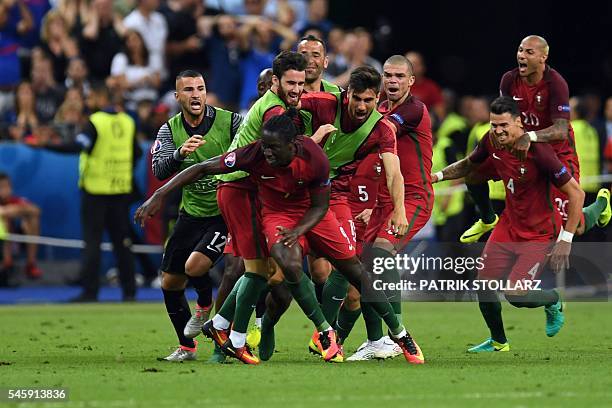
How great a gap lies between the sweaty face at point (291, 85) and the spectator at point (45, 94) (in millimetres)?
10945

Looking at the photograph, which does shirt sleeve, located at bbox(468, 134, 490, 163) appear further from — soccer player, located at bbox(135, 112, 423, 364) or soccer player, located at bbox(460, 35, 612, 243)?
soccer player, located at bbox(135, 112, 423, 364)

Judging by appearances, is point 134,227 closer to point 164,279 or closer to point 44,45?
point 44,45

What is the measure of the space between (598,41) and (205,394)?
1694cm

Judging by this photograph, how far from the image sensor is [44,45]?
2288 cm

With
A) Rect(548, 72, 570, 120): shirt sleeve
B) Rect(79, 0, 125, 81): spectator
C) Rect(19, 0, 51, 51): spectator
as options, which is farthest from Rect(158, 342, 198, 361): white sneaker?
Rect(19, 0, 51, 51): spectator

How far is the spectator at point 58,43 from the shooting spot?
2278cm

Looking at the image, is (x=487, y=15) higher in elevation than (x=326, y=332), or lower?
higher

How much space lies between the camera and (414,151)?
13.1 m

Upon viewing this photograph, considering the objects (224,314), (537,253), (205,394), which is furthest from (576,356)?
(205,394)

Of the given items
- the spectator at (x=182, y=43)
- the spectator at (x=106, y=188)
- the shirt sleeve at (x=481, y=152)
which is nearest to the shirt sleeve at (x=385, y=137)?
the shirt sleeve at (x=481, y=152)

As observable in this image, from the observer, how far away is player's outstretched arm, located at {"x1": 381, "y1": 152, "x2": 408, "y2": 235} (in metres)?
11.8

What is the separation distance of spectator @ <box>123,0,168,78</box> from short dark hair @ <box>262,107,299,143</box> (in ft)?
41.0

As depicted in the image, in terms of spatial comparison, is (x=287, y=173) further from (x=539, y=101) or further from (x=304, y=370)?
(x=539, y=101)

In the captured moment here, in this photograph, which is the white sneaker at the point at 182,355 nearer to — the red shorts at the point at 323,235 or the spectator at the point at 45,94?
the red shorts at the point at 323,235
